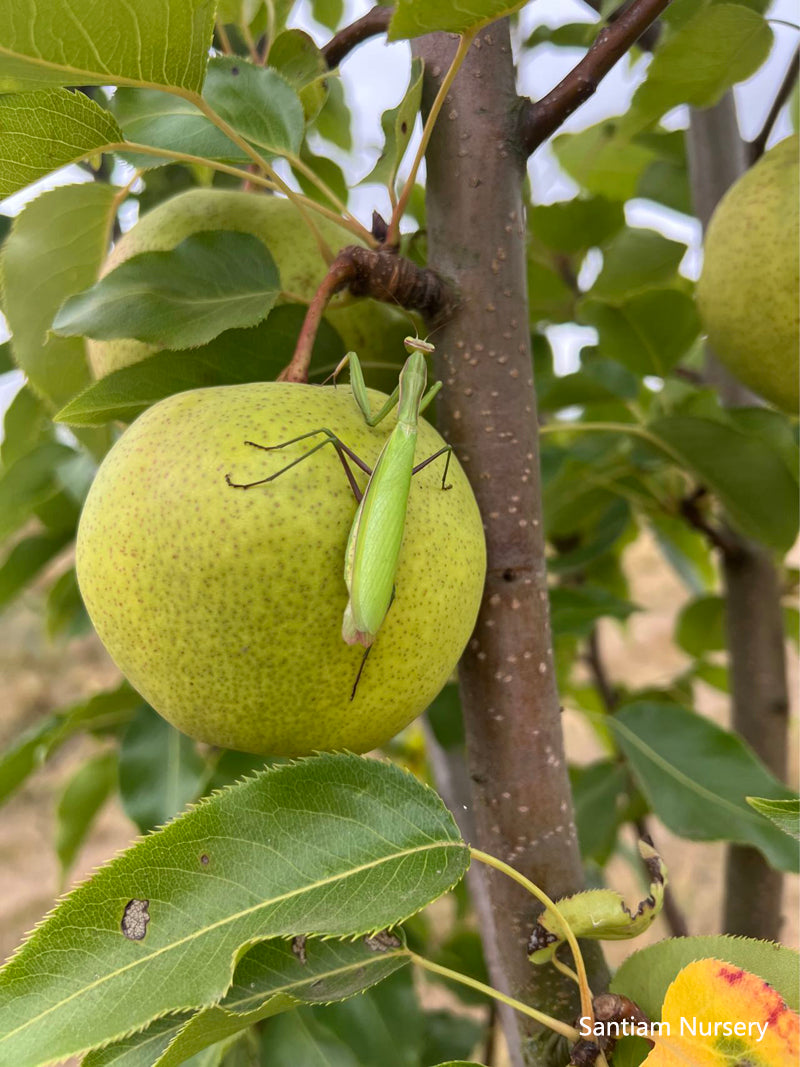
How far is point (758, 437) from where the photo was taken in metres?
0.92

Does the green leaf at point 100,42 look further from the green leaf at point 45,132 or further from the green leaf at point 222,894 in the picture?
the green leaf at point 222,894

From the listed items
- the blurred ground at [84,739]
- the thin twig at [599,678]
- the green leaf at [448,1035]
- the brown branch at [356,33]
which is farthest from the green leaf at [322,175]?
the blurred ground at [84,739]

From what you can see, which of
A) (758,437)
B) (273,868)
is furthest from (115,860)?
(758,437)

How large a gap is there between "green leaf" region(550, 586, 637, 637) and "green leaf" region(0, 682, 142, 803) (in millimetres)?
501

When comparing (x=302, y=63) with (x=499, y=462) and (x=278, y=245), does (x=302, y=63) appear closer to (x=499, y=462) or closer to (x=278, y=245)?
(x=278, y=245)

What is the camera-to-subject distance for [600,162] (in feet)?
4.50

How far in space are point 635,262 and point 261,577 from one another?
82 centimetres

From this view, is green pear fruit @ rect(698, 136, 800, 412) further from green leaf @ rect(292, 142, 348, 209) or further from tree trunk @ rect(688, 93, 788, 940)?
green leaf @ rect(292, 142, 348, 209)

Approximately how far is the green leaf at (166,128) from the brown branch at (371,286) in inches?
4.7

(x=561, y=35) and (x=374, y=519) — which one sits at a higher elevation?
(x=561, y=35)

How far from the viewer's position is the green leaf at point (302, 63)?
2.42ft

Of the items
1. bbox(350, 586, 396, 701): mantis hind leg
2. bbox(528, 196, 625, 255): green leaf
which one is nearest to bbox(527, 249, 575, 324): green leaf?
bbox(528, 196, 625, 255): green leaf

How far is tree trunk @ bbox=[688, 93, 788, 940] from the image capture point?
1074mm

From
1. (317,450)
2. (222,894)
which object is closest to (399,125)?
(317,450)
